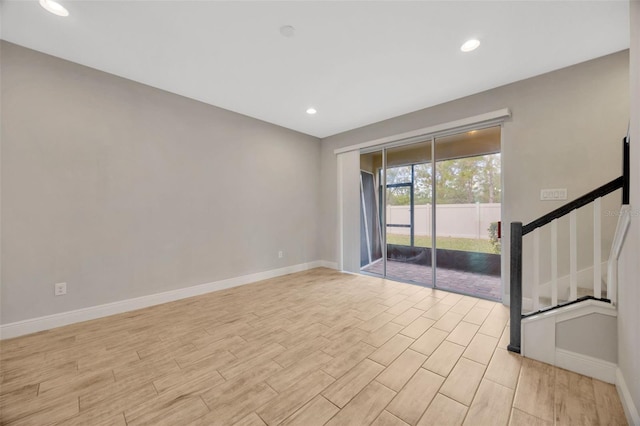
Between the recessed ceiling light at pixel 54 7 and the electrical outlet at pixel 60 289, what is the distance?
7.98 ft

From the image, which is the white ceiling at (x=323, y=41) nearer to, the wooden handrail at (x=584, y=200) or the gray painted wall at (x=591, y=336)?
the wooden handrail at (x=584, y=200)

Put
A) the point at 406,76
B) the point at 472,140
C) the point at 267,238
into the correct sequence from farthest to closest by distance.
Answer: the point at 267,238 → the point at 472,140 → the point at 406,76

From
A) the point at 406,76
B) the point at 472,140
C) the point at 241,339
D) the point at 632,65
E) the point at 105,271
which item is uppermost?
the point at 406,76

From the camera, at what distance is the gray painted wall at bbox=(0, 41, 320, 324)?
222cm

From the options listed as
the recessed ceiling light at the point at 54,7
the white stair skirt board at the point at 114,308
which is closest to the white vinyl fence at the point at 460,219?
the white stair skirt board at the point at 114,308

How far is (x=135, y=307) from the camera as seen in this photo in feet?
9.20

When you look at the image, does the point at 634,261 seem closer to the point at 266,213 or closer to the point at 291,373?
the point at 291,373

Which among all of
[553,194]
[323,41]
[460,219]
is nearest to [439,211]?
[460,219]

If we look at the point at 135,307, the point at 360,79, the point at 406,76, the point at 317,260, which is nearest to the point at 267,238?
the point at 317,260

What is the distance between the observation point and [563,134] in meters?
2.58

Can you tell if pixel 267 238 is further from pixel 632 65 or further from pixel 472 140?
pixel 632 65

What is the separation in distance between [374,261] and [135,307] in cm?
397

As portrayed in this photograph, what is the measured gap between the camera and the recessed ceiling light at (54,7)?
177cm

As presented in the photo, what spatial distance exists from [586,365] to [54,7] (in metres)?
4.73
